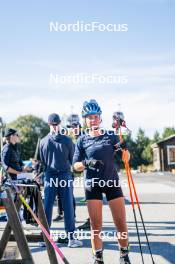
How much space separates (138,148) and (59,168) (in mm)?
104157

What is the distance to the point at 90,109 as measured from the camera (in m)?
5.70

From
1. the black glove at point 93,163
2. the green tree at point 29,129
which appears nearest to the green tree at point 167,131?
the green tree at point 29,129

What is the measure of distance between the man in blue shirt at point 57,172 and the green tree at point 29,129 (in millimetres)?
89028

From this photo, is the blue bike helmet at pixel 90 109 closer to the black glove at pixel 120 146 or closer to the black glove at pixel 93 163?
the black glove at pixel 120 146

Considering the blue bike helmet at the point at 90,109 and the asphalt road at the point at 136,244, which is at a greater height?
the blue bike helmet at the point at 90,109

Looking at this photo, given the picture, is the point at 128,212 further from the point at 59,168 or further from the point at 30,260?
the point at 30,260

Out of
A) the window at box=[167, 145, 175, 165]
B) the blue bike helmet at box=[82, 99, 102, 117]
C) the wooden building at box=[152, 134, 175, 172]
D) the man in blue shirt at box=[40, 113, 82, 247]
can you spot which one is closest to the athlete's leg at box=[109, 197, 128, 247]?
the blue bike helmet at box=[82, 99, 102, 117]

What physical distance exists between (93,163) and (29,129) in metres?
99.1

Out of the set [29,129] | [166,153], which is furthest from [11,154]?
[29,129]

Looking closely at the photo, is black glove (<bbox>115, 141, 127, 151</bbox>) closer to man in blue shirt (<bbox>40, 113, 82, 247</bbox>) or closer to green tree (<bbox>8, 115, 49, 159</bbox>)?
man in blue shirt (<bbox>40, 113, 82, 247</bbox>)

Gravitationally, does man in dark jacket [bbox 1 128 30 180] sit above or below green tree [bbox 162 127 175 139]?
below

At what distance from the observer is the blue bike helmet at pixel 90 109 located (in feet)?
18.7

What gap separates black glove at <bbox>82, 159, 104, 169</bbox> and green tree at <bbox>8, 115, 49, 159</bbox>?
299ft

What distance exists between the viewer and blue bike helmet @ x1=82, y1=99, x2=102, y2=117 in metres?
5.69
